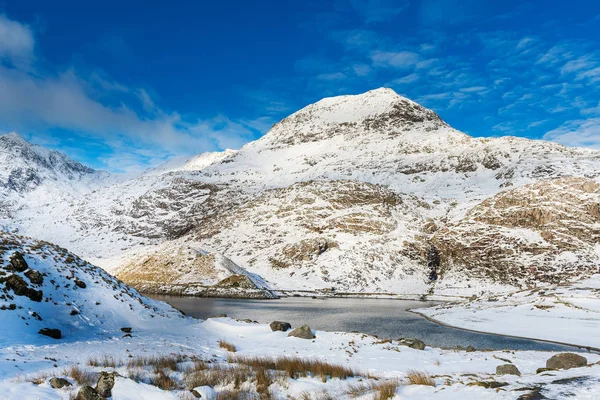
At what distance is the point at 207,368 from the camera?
11.0 meters

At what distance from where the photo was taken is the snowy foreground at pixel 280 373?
297 inches

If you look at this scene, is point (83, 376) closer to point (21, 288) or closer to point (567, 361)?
point (21, 288)

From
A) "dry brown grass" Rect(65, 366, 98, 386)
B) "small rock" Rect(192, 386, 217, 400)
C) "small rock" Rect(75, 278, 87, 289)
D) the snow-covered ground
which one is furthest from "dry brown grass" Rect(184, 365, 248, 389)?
the snow-covered ground

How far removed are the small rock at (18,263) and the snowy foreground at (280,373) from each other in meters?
5.86

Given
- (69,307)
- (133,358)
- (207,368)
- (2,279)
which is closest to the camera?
(207,368)

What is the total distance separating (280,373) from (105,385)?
15.6ft

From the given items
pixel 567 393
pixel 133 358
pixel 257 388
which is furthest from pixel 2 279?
pixel 567 393

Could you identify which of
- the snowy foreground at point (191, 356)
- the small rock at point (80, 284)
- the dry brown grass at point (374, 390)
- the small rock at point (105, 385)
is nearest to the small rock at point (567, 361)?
the snowy foreground at point (191, 356)

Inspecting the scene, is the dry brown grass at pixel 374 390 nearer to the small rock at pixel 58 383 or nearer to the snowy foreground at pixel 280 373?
the snowy foreground at pixel 280 373

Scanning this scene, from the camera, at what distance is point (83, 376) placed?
8.69m

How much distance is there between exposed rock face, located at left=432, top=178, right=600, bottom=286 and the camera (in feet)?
217

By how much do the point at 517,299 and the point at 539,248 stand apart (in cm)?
3482

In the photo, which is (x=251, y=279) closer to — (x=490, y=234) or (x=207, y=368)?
(x=490, y=234)

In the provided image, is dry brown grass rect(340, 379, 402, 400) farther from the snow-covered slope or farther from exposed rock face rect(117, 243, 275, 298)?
exposed rock face rect(117, 243, 275, 298)
